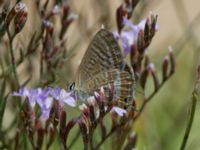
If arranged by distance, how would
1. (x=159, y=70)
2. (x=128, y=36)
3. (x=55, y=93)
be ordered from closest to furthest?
(x=55, y=93), (x=128, y=36), (x=159, y=70)

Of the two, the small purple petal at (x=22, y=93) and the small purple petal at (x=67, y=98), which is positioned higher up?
the small purple petal at (x=22, y=93)

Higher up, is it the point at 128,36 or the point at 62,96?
the point at 128,36

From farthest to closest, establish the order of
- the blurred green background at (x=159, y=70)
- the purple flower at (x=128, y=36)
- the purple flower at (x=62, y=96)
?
1. the blurred green background at (x=159, y=70)
2. the purple flower at (x=128, y=36)
3. the purple flower at (x=62, y=96)

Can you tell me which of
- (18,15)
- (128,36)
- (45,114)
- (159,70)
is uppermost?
(18,15)

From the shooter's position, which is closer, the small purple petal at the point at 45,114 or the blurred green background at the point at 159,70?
the small purple petal at the point at 45,114

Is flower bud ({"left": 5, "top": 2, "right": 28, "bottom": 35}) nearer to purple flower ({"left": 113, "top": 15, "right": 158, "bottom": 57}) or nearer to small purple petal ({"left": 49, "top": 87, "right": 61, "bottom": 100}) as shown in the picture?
small purple petal ({"left": 49, "top": 87, "right": 61, "bottom": 100})

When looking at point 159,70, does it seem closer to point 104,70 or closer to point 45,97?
point 104,70

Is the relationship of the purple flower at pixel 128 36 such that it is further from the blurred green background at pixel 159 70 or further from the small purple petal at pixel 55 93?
the small purple petal at pixel 55 93

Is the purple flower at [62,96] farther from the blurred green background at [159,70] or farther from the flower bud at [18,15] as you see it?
the flower bud at [18,15]

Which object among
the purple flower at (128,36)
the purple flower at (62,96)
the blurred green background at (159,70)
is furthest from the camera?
the blurred green background at (159,70)

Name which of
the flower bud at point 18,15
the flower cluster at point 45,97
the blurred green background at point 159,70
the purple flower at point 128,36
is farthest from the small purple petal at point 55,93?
the purple flower at point 128,36

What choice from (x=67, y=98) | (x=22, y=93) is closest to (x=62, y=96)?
(x=67, y=98)
